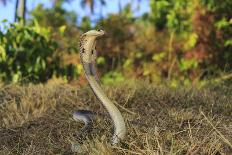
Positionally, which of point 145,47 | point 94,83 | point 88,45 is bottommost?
point 145,47

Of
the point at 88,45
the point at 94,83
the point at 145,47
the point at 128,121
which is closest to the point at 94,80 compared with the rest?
the point at 94,83

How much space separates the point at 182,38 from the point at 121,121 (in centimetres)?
803

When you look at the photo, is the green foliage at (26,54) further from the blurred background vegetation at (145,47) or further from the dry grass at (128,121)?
the dry grass at (128,121)

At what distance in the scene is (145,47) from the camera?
12.7 metres

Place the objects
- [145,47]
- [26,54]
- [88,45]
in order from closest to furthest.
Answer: [88,45]
[26,54]
[145,47]

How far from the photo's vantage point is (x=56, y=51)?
9.58 m

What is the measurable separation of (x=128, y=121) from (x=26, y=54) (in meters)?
4.71

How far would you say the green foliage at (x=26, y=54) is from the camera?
8398 millimetres

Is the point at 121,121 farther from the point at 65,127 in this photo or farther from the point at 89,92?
the point at 89,92

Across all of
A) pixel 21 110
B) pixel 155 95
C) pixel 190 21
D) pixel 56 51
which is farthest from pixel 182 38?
pixel 21 110

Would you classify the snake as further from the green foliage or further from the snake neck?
the green foliage

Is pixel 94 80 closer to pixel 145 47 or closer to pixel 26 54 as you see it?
pixel 26 54

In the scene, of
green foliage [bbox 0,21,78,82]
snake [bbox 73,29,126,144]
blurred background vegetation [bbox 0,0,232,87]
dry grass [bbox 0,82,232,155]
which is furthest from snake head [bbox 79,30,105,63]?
green foliage [bbox 0,21,78,82]

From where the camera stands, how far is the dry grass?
367 cm
